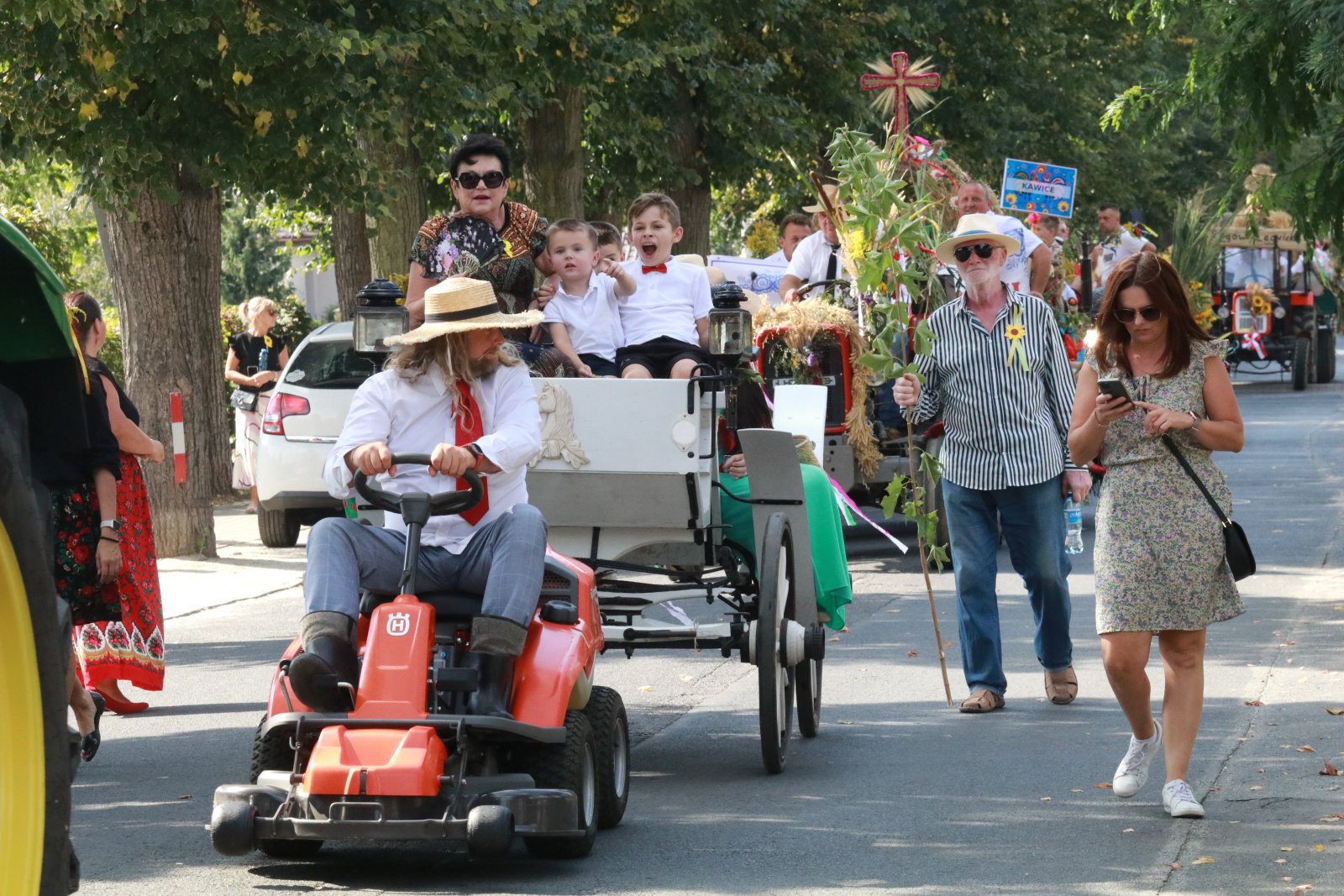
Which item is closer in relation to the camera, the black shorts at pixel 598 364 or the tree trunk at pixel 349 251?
the black shorts at pixel 598 364

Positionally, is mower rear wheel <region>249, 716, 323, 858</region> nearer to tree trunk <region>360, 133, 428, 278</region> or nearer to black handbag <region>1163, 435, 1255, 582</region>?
black handbag <region>1163, 435, 1255, 582</region>

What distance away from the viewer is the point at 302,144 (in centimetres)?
1450

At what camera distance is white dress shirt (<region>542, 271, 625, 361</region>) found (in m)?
9.14

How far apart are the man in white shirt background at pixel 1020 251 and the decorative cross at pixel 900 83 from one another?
1146 mm

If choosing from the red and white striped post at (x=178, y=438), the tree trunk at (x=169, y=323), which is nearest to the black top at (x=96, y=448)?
the red and white striped post at (x=178, y=438)

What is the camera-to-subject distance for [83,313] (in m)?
8.59

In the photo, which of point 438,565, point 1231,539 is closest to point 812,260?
point 1231,539

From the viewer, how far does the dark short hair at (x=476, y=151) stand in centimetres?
876

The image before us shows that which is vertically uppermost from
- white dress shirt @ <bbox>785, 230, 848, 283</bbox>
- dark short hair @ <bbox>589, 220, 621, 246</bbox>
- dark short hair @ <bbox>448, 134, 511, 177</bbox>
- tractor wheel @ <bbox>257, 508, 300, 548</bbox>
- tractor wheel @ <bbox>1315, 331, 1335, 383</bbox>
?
dark short hair @ <bbox>448, 134, 511, 177</bbox>

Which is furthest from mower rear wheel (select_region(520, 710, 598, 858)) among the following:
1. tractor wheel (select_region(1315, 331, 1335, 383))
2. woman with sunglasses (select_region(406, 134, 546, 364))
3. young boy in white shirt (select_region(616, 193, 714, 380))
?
tractor wheel (select_region(1315, 331, 1335, 383))

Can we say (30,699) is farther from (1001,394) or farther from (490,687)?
(1001,394)

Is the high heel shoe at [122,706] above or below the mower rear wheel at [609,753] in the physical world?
below

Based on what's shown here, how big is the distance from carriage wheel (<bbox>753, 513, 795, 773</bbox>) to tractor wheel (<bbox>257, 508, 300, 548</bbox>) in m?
9.37

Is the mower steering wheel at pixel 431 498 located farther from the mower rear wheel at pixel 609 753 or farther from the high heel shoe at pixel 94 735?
the high heel shoe at pixel 94 735
